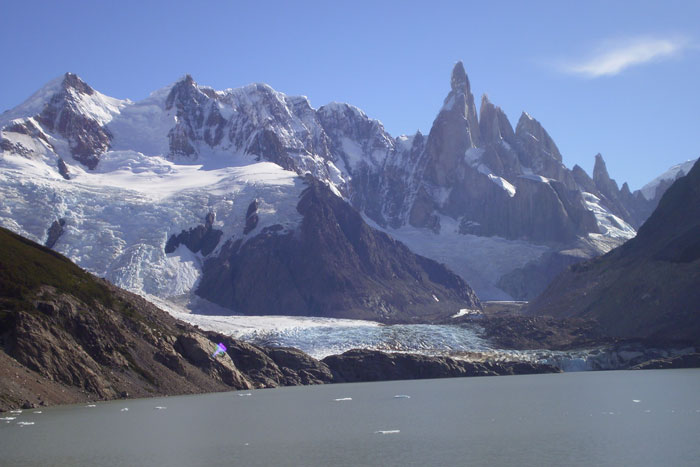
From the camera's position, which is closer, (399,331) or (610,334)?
(610,334)

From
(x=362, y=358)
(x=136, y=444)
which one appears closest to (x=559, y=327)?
(x=362, y=358)

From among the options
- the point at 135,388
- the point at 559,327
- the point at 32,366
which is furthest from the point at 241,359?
the point at 559,327

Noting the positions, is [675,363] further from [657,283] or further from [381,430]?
[381,430]

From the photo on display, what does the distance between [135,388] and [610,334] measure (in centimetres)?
9720

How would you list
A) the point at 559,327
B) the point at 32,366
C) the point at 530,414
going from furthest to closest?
the point at 559,327
the point at 32,366
the point at 530,414

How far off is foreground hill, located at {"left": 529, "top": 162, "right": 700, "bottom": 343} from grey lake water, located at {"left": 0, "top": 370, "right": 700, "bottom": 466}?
54.2 meters

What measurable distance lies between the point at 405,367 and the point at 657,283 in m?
50.6

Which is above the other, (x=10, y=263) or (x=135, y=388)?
(x=10, y=263)

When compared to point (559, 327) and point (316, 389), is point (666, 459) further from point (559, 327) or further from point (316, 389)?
point (559, 327)

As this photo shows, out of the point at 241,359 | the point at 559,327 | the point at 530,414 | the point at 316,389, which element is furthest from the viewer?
the point at 559,327

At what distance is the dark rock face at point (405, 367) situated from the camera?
13888 cm

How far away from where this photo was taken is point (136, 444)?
56.2 m

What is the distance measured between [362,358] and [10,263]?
62.4 metres

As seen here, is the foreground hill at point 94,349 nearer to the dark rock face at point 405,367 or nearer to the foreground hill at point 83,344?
the foreground hill at point 83,344
